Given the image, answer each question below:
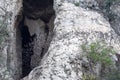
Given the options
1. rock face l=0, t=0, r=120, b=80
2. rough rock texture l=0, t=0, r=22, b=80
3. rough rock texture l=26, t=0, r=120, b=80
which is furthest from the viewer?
rough rock texture l=0, t=0, r=22, b=80

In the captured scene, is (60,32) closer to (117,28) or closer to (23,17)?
(117,28)

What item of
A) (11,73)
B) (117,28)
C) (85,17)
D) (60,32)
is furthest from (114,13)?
(11,73)

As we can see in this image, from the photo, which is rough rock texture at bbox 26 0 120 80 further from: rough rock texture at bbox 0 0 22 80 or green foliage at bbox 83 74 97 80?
rough rock texture at bbox 0 0 22 80

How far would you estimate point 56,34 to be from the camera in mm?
11508

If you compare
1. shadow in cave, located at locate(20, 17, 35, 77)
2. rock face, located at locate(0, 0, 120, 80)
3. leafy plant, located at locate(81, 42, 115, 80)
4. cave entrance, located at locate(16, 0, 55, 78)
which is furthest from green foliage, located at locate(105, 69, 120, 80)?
shadow in cave, located at locate(20, 17, 35, 77)

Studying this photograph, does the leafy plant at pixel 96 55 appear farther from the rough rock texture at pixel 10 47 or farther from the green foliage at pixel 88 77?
the rough rock texture at pixel 10 47

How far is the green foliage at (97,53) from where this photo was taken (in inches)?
407

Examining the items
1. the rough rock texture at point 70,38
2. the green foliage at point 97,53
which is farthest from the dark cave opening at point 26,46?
the green foliage at point 97,53

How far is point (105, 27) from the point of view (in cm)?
1181

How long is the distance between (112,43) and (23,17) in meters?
4.16

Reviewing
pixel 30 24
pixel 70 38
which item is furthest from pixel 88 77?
pixel 30 24

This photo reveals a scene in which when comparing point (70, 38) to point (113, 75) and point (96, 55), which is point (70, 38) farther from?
point (113, 75)

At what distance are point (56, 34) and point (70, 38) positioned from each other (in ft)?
1.65

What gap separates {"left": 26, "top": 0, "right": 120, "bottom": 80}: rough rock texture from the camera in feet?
32.9
